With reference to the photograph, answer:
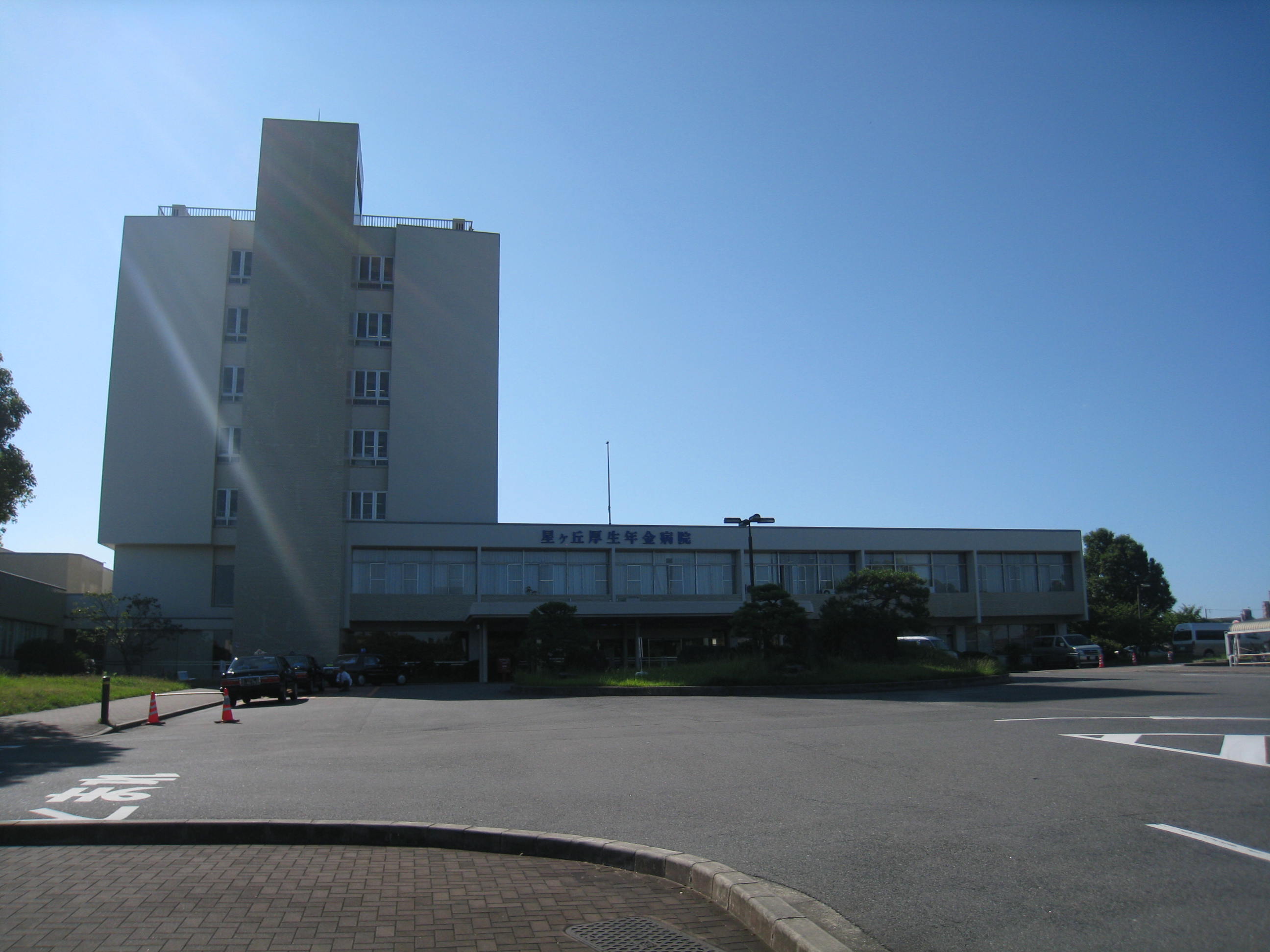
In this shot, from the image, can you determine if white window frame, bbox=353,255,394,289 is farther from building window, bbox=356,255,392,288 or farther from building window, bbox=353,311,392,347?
building window, bbox=353,311,392,347

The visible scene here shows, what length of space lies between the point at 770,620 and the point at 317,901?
25173mm

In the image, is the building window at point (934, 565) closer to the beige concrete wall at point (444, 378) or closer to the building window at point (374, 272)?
the beige concrete wall at point (444, 378)

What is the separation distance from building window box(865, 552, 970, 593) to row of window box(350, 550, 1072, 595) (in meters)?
0.05

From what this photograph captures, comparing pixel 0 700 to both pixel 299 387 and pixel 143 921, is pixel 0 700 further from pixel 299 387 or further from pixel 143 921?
pixel 299 387

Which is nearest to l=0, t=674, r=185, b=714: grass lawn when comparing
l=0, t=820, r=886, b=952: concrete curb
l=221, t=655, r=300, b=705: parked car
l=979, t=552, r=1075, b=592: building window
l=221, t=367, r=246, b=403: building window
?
l=221, t=655, r=300, b=705: parked car

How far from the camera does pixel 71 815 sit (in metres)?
7.98

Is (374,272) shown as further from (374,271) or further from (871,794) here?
(871,794)

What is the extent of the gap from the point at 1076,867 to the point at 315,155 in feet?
173

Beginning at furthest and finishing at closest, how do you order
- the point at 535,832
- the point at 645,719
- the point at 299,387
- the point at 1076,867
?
the point at 299,387
the point at 645,719
the point at 535,832
the point at 1076,867

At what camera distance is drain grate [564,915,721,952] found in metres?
4.89

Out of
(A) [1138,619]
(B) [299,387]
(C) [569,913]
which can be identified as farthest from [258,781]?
Answer: (A) [1138,619]

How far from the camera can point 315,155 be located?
5047 cm

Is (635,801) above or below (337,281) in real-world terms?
below

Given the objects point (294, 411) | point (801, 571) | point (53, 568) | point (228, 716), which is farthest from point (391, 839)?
point (53, 568)
